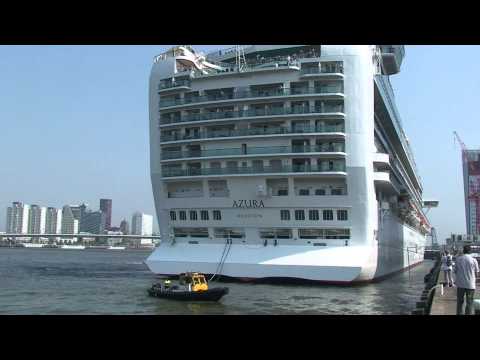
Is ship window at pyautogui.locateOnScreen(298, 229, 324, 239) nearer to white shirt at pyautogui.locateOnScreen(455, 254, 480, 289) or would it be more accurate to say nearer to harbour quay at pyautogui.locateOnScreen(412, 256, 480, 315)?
harbour quay at pyautogui.locateOnScreen(412, 256, 480, 315)

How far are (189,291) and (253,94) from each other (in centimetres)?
1348

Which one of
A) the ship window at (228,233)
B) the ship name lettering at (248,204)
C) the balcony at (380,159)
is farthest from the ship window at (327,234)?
the balcony at (380,159)

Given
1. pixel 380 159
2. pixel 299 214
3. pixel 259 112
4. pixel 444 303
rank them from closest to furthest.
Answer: pixel 444 303 → pixel 299 214 → pixel 259 112 → pixel 380 159

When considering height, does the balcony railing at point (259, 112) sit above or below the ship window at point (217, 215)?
above

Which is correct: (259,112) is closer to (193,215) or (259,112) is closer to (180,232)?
(193,215)

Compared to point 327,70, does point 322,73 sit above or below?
below

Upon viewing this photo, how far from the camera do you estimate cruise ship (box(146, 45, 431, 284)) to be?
32.3m

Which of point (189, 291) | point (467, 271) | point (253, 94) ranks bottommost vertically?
point (189, 291)

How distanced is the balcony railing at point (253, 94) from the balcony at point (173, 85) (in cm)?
73

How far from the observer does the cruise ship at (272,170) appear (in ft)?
106

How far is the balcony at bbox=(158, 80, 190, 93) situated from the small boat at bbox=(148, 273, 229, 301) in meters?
13.6

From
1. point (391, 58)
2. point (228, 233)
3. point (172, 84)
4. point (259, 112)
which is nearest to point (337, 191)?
point (259, 112)

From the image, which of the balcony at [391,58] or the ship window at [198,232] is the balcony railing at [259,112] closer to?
the ship window at [198,232]

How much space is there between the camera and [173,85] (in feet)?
122
